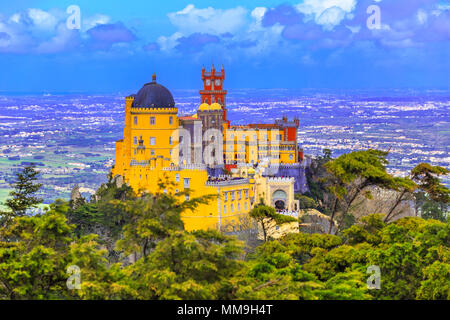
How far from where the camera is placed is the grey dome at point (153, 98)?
60969 millimetres

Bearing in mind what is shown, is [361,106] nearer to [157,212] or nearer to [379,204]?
[379,204]

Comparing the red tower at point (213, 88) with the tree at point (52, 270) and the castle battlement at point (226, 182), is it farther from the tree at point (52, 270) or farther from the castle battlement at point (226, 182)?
the tree at point (52, 270)

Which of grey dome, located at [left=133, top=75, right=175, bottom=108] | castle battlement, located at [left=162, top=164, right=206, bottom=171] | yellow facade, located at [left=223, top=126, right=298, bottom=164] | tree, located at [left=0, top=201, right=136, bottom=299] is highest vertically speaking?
grey dome, located at [left=133, top=75, right=175, bottom=108]

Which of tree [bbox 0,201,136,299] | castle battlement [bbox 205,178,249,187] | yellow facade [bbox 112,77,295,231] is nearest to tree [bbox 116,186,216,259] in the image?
tree [bbox 0,201,136,299]

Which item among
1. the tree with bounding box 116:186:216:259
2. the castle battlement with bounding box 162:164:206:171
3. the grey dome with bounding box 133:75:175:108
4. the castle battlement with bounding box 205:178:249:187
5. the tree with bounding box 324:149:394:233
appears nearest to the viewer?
the tree with bounding box 116:186:216:259

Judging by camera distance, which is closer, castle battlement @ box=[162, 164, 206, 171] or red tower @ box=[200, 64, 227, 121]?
castle battlement @ box=[162, 164, 206, 171]

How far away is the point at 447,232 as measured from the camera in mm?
34344

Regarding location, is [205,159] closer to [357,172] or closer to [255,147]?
[255,147]

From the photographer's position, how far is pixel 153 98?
200 ft

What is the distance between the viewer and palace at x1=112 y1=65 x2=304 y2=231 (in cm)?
5503

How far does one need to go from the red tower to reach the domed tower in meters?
16.6

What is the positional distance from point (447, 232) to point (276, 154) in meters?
34.6

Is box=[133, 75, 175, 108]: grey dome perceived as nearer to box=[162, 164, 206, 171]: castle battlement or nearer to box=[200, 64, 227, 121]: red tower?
box=[162, 164, 206, 171]: castle battlement

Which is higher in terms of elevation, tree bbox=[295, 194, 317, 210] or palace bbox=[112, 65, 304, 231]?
palace bbox=[112, 65, 304, 231]
